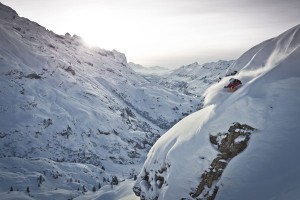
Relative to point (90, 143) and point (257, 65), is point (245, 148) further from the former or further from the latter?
point (90, 143)

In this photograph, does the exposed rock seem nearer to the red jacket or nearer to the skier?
the skier

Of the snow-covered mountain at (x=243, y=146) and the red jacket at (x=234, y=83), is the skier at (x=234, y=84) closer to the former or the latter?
the red jacket at (x=234, y=83)

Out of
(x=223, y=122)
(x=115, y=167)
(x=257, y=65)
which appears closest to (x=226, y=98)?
(x=223, y=122)

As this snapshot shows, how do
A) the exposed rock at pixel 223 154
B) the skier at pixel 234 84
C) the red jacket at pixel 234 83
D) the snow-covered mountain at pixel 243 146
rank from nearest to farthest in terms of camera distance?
the snow-covered mountain at pixel 243 146 → the exposed rock at pixel 223 154 → the skier at pixel 234 84 → the red jacket at pixel 234 83

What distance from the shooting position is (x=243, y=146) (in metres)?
21.1

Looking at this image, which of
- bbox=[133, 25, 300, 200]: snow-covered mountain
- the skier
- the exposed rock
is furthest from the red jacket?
the exposed rock

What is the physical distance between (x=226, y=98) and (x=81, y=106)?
178m

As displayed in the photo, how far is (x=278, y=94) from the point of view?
22578mm

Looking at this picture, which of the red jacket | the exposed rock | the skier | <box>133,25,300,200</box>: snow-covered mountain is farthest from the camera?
the red jacket

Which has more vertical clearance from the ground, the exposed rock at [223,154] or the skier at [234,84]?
the skier at [234,84]

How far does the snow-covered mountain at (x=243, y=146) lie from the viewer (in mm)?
19266

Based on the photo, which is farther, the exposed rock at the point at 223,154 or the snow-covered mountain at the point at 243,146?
the exposed rock at the point at 223,154

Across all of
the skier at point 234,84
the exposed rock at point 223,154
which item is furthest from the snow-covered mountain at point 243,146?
the skier at point 234,84

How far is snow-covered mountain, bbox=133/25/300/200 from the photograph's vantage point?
19.3 meters
